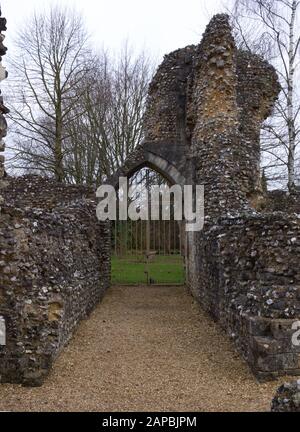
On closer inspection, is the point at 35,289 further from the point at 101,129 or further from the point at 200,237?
the point at 101,129

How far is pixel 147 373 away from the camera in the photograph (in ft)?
18.9

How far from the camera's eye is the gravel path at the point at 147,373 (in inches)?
185

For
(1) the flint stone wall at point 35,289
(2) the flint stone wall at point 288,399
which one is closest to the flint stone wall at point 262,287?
(2) the flint stone wall at point 288,399

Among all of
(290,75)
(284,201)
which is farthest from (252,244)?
(290,75)

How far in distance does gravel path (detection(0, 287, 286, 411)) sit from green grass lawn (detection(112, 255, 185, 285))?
5953 millimetres

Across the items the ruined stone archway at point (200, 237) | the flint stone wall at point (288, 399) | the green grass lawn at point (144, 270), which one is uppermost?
the ruined stone archway at point (200, 237)

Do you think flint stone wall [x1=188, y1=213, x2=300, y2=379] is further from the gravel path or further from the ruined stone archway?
the gravel path

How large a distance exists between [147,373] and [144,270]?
11.4 metres

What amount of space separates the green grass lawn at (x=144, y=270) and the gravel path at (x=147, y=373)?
234 inches

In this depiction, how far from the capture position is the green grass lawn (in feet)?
50.1

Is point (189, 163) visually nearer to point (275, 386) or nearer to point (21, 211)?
point (21, 211)

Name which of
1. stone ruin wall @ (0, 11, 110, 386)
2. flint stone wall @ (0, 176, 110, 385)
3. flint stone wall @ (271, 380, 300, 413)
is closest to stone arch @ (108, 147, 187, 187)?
flint stone wall @ (0, 176, 110, 385)

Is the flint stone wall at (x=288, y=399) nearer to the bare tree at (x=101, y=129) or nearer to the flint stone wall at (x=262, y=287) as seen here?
the flint stone wall at (x=262, y=287)

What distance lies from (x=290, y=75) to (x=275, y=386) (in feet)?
34.0
